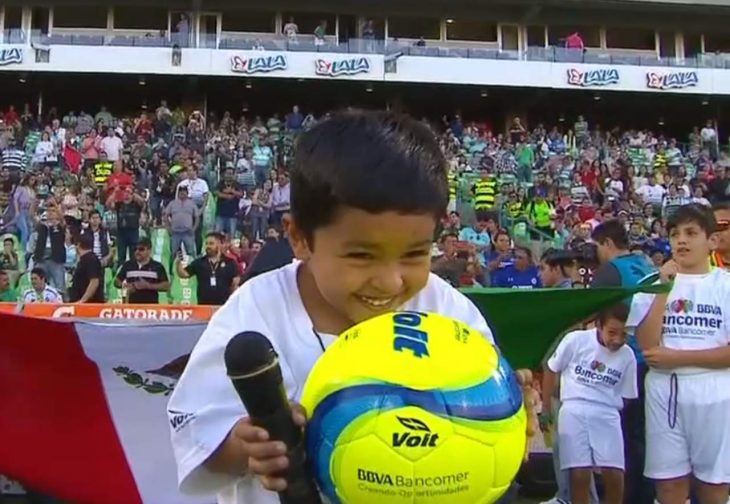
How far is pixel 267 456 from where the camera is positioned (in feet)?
4.50

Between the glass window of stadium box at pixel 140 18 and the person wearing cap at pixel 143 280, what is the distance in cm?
2598

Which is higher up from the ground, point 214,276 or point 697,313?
point 214,276

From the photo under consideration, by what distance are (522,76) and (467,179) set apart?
13.0 m

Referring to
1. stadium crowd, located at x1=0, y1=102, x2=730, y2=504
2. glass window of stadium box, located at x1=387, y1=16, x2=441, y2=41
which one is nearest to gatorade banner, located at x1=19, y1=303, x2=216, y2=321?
stadium crowd, located at x1=0, y1=102, x2=730, y2=504

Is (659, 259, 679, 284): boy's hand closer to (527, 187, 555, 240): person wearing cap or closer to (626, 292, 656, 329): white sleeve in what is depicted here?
A: (626, 292, 656, 329): white sleeve

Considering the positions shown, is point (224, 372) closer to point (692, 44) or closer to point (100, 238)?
point (100, 238)

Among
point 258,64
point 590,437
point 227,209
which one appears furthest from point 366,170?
point 258,64

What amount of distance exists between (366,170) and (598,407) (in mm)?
4363

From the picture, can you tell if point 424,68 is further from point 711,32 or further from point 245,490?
point 245,490

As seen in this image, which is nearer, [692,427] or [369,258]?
[369,258]

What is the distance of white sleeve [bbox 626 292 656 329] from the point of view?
509 cm

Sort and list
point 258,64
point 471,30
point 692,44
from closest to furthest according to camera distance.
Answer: point 258,64 → point 471,30 → point 692,44

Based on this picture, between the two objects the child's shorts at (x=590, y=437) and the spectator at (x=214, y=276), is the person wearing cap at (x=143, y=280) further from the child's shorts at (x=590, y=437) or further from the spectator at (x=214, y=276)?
the child's shorts at (x=590, y=437)

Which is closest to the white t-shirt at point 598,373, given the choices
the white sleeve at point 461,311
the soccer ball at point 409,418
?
the white sleeve at point 461,311
